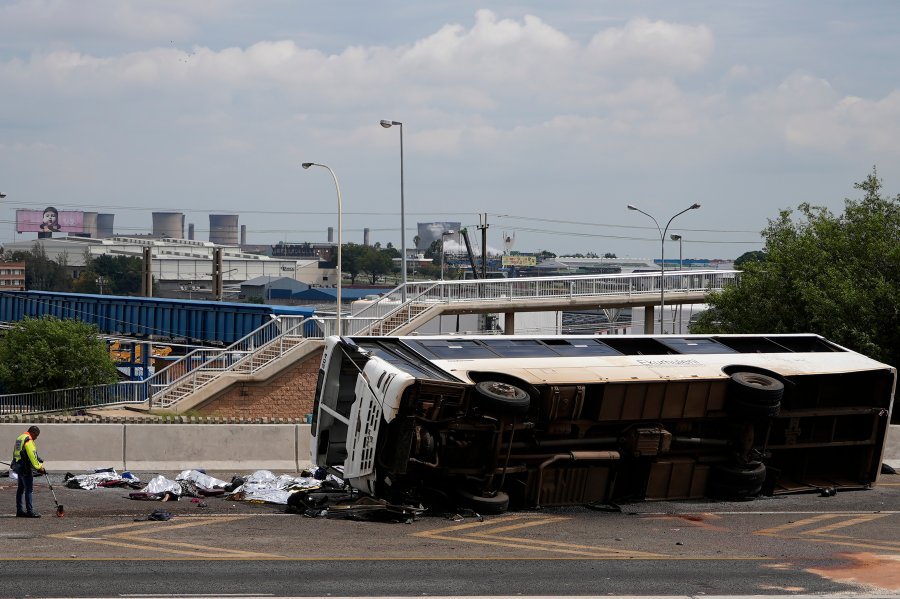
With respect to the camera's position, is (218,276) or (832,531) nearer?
(832,531)


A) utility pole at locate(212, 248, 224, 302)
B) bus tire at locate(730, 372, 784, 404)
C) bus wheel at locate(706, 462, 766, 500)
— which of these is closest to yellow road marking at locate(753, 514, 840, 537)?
bus wheel at locate(706, 462, 766, 500)

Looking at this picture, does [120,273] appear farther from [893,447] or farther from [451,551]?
[451,551]

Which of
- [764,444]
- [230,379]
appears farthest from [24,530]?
[230,379]

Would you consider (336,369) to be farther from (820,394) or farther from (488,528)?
(820,394)

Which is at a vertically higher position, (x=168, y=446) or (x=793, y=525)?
(x=793, y=525)

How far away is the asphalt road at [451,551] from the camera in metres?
12.2

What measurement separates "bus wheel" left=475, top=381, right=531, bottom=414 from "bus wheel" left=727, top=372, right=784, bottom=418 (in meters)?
4.09

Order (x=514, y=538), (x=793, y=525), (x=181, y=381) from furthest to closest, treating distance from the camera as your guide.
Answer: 1. (x=181, y=381)
2. (x=793, y=525)
3. (x=514, y=538)

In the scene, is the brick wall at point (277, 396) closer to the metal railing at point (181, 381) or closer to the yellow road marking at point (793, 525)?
the metal railing at point (181, 381)

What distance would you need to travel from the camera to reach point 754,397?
58.8ft

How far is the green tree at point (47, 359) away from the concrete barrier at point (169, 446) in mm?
21618

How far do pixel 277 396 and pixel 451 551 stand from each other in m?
26.5

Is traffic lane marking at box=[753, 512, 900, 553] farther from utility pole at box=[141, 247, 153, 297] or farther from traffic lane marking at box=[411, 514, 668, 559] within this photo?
utility pole at box=[141, 247, 153, 297]

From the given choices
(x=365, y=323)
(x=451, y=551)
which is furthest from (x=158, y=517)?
(x=365, y=323)
